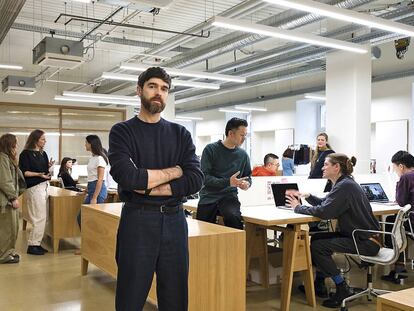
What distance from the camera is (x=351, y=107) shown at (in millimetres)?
7367

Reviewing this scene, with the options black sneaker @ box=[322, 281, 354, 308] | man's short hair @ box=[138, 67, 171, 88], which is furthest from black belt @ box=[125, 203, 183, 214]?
black sneaker @ box=[322, 281, 354, 308]

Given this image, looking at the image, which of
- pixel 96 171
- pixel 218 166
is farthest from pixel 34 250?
pixel 218 166

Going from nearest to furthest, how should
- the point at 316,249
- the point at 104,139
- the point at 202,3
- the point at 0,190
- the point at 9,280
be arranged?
the point at 316,249 < the point at 9,280 < the point at 0,190 < the point at 202,3 < the point at 104,139

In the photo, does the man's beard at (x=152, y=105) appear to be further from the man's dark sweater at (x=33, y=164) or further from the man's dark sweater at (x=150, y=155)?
the man's dark sweater at (x=33, y=164)

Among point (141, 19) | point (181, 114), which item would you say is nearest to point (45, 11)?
point (141, 19)

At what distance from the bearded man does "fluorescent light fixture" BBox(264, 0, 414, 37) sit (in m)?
2.71

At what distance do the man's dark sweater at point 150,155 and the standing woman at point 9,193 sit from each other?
3.10 meters

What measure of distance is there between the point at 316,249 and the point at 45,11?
602 centimetres

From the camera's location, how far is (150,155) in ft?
6.77

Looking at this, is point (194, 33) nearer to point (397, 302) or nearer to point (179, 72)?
point (179, 72)

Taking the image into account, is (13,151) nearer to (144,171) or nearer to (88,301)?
(88,301)

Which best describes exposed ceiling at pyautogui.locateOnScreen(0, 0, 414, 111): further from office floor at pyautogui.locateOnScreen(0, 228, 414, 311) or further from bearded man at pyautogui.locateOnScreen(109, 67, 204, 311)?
bearded man at pyautogui.locateOnScreen(109, 67, 204, 311)

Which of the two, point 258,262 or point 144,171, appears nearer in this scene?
point 144,171

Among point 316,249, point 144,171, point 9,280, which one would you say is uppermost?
point 144,171
